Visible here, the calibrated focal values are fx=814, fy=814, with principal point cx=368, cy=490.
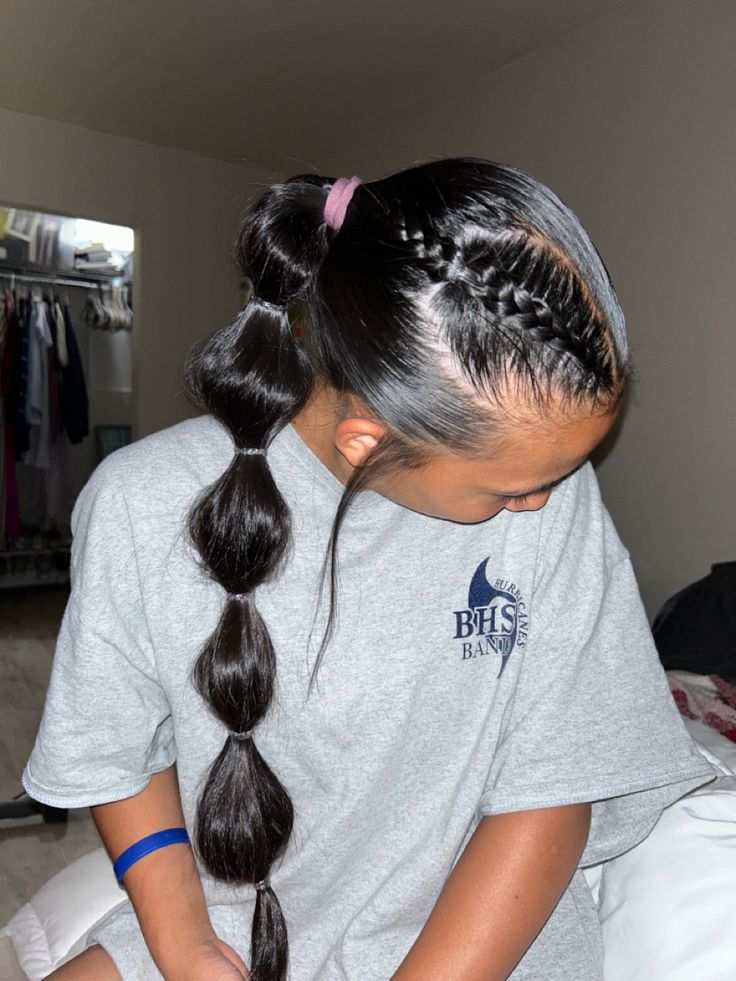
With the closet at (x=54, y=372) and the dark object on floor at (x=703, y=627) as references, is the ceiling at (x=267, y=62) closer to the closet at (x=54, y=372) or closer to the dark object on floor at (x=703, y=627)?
the closet at (x=54, y=372)

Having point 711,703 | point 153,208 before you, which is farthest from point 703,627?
point 153,208

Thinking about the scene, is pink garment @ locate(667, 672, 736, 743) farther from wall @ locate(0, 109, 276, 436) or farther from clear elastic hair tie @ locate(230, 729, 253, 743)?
wall @ locate(0, 109, 276, 436)

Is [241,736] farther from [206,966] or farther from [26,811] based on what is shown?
[26,811]

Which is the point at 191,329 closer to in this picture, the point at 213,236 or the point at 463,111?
the point at 213,236

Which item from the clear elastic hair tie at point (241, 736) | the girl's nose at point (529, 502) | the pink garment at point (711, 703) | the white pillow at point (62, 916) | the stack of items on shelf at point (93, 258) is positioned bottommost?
the white pillow at point (62, 916)

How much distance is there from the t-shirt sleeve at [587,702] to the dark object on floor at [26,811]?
1.83 metres

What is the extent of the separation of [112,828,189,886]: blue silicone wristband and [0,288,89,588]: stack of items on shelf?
3.82m

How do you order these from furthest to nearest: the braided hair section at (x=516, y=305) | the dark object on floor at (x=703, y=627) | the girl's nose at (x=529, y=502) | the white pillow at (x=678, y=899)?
the dark object on floor at (x=703, y=627) → the white pillow at (x=678, y=899) → the girl's nose at (x=529, y=502) → the braided hair section at (x=516, y=305)

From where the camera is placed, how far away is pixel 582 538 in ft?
2.52

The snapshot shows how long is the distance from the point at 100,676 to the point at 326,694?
20 cm

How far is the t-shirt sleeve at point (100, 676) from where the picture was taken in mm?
716

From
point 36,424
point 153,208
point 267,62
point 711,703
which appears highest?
point 267,62

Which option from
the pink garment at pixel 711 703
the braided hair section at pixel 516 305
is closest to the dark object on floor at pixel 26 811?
the pink garment at pixel 711 703

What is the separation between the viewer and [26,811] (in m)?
2.21
